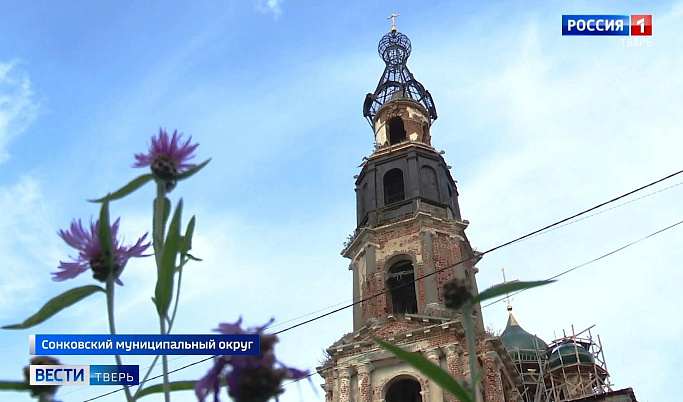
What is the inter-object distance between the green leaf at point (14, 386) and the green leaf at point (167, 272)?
50cm

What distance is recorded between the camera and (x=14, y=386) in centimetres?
247

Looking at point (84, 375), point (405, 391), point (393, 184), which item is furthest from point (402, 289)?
point (84, 375)

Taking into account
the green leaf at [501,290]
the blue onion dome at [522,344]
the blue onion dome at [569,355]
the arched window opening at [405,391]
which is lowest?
the green leaf at [501,290]

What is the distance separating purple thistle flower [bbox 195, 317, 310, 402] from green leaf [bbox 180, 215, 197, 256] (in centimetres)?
36

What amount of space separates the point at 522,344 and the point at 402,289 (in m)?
16.7

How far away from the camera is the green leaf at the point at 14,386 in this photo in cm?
246

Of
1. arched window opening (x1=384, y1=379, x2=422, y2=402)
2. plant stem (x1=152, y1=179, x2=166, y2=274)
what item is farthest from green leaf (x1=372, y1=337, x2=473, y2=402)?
arched window opening (x1=384, y1=379, x2=422, y2=402)

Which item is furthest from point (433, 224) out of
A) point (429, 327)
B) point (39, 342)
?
point (39, 342)

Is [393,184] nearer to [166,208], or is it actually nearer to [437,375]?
[166,208]

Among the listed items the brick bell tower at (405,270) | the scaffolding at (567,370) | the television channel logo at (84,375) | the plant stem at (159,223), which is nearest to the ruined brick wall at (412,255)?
the brick bell tower at (405,270)

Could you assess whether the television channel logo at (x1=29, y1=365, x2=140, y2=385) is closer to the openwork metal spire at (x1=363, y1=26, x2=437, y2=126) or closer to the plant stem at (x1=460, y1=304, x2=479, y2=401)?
the plant stem at (x1=460, y1=304, x2=479, y2=401)

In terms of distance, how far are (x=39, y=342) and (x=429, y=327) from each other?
2017 cm

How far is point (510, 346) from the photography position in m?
40.0

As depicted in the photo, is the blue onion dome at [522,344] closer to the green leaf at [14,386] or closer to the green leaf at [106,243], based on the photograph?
the green leaf at [106,243]
